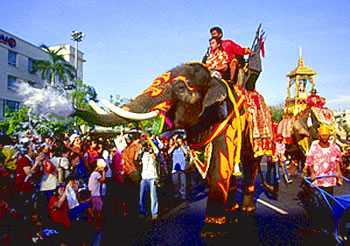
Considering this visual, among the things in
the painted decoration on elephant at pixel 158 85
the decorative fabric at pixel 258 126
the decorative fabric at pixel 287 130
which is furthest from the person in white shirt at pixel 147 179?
the decorative fabric at pixel 287 130


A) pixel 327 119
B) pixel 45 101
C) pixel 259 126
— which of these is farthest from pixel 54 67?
pixel 45 101

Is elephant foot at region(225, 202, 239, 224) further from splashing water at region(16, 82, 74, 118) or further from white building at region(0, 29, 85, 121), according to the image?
white building at region(0, 29, 85, 121)

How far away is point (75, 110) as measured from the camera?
3.21 meters

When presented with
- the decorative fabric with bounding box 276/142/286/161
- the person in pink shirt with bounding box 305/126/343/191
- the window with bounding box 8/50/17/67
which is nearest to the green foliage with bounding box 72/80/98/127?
the person in pink shirt with bounding box 305/126/343/191

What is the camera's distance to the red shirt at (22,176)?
4.52 meters

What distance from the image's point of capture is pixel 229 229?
494 centimetres

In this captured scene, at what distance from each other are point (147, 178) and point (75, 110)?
3694mm

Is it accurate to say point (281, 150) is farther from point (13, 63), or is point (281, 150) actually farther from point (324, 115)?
point (13, 63)

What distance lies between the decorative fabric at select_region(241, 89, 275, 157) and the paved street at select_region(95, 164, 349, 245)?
51.2 inches

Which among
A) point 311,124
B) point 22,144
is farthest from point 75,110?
point 311,124

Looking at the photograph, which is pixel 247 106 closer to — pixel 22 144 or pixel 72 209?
pixel 72 209

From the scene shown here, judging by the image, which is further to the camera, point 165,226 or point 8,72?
point 8,72

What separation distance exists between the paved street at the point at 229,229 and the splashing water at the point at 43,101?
2.58m

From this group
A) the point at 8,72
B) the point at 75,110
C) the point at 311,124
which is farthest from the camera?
the point at 8,72
